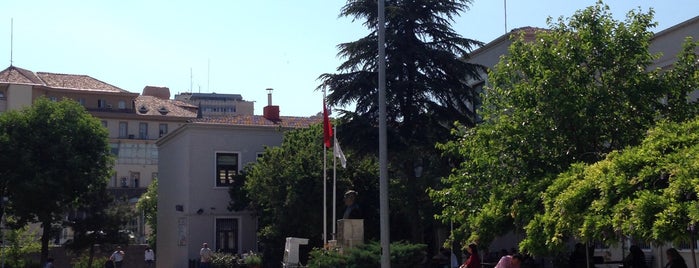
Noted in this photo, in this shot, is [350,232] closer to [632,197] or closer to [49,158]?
[632,197]

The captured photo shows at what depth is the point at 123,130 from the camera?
9256 cm

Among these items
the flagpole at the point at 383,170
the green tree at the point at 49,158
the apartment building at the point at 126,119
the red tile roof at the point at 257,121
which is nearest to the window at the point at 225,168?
the red tile roof at the point at 257,121

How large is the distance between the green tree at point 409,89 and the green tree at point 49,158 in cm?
2541

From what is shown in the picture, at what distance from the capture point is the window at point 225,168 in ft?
144

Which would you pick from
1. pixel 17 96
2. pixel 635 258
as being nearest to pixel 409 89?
pixel 635 258

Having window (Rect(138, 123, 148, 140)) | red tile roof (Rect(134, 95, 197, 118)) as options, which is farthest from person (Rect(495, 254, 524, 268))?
red tile roof (Rect(134, 95, 197, 118))

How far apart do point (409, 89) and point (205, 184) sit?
19.6 m

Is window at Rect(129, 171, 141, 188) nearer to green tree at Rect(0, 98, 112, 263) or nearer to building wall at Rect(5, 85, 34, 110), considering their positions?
building wall at Rect(5, 85, 34, 110)

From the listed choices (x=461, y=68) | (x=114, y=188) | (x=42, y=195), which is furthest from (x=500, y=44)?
(x=114, y=188)

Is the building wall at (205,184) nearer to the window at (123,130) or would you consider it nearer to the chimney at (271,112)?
the chimney at (271,112)

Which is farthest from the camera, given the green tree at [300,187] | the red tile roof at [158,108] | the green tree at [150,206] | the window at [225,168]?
the red tile roof at [158,108]

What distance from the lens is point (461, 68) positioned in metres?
26.4

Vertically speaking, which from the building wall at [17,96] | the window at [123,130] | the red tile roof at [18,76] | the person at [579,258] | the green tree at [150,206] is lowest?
the person at [579,258]

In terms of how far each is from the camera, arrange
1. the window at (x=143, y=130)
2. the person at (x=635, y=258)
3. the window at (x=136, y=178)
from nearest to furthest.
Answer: the person at (x=635, y=258), the window at (x=143, y=130), the window at (x=136, y=178)
